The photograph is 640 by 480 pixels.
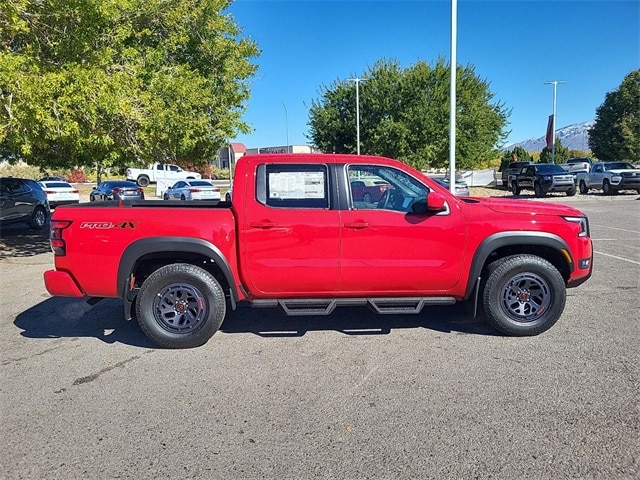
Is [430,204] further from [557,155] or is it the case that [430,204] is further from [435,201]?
[557,155]

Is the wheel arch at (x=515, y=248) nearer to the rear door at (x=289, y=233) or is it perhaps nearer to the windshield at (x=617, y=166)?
the rear door at (x=289, y=233)

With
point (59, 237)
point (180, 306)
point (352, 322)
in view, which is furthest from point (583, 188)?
point (59, 237)

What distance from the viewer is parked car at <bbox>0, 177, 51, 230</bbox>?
38.9 feet

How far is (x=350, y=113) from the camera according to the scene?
32.5 metres

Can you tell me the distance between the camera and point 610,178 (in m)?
24.8

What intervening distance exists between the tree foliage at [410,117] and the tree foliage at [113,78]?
66.5ft

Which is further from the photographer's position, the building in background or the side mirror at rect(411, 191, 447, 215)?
the building in background

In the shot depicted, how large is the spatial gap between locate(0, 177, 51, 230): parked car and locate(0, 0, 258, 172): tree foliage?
4.44 feet

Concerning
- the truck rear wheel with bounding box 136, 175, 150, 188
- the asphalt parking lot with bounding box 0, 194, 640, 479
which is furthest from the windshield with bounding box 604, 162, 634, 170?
the truck rear wheel with bounding box 136, 175, 150, 188

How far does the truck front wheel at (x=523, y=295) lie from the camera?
4.55 metres

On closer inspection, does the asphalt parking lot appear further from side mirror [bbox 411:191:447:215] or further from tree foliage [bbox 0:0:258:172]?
tree foliage [bbox 0:0:258:172]

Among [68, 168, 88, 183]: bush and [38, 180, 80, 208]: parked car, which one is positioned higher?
[68, 168, 88, 183]: bush

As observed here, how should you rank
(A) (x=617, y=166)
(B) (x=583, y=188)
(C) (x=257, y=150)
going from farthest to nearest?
(C) (x=257, y=150) < (B) (x=583, y=188) < (A) (x=617, y=166)

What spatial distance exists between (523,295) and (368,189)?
6.30ft
